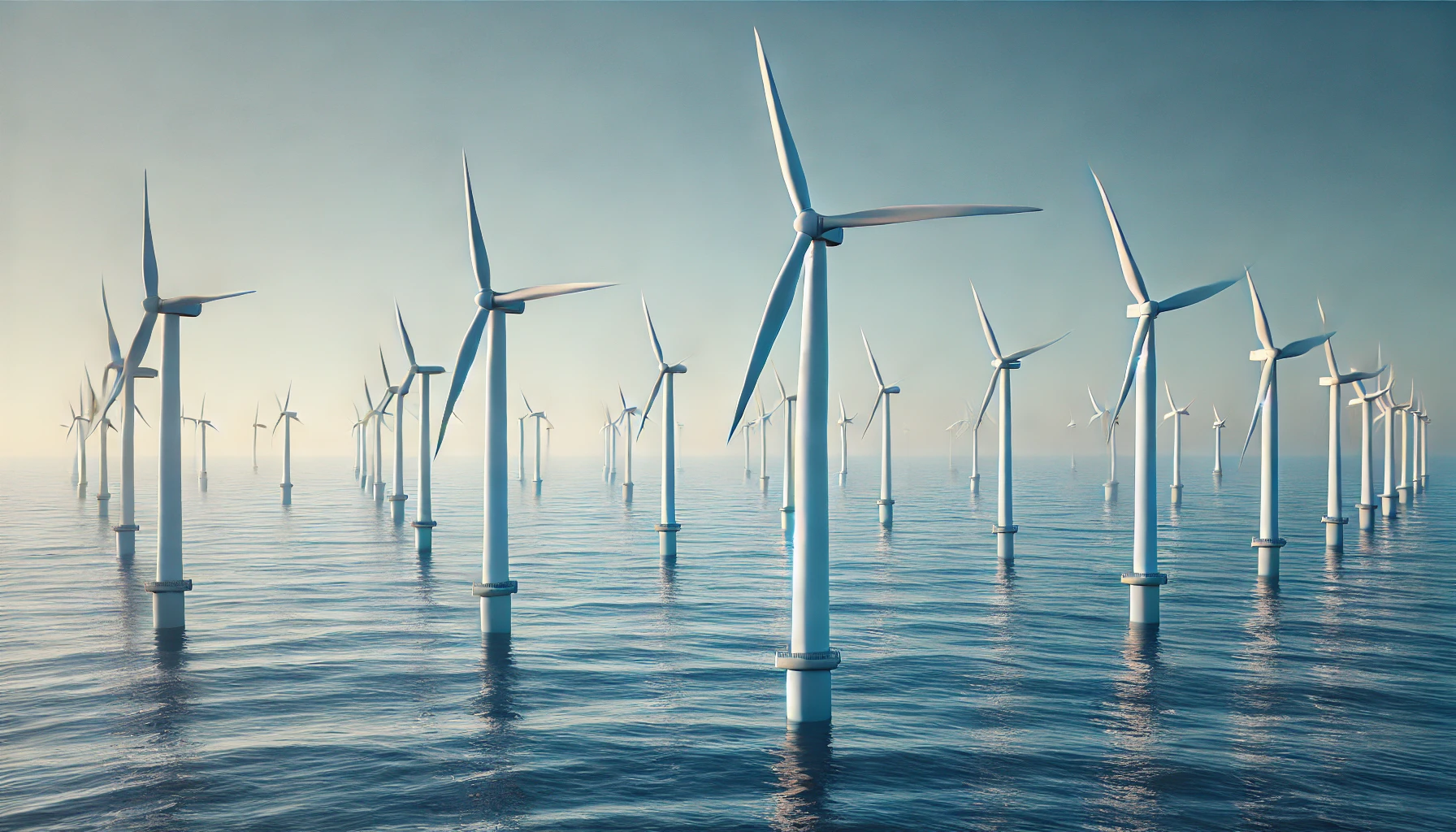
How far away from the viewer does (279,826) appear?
878 inches

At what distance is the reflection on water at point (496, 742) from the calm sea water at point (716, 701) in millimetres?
165

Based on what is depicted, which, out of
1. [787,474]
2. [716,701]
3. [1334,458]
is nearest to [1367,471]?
[1334,458]

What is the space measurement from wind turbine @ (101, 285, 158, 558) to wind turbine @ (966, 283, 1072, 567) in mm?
54331

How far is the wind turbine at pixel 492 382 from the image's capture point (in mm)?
40156

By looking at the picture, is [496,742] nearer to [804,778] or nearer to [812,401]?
[804,778]

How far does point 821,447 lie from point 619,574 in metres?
44.8

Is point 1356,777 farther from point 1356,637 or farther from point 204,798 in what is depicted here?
point 204,798

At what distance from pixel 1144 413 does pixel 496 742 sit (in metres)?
32.8

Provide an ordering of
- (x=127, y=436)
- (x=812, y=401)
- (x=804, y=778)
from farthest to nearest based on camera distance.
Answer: (x=127, y=436)
(x=812, y=401)
(x=804, y=778)

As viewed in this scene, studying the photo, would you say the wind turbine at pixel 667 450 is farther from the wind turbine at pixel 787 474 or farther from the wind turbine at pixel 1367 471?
the wind turbine at pixel 1367 471

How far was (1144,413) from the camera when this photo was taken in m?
44.0

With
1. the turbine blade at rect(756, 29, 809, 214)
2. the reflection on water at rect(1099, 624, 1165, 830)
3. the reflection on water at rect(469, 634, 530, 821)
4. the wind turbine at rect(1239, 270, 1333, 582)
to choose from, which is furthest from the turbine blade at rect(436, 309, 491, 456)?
the wind turbine at rect(1239, 270, 1333, 582)

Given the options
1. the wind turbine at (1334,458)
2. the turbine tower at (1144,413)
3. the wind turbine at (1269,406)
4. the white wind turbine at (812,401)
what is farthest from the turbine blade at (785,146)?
the wind turbine at (1334,458)

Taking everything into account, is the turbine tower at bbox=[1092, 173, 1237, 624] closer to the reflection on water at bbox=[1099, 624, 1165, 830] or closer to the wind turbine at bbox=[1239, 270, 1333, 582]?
the reflection on water at bbox=[1099, 624, 1165, 830]
